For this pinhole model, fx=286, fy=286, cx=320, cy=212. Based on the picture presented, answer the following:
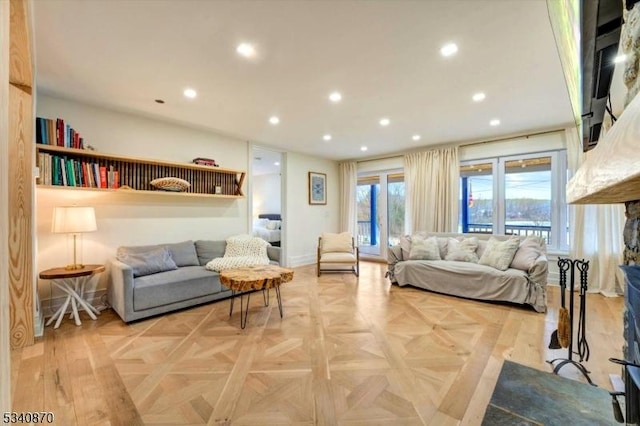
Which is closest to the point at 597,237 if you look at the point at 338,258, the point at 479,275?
the point at 479,275

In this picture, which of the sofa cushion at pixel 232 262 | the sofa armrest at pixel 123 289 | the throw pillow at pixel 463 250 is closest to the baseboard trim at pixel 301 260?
the sofa cushion at pixel 232 262

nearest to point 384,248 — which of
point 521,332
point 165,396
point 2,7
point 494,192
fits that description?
point 494,192

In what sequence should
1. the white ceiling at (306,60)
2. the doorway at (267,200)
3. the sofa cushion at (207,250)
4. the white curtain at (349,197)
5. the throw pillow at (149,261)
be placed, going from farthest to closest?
the doorway at (267,200)
the white curtain at (349,197)
the sofa cushion at (207,250)
the throw pillow at (149,261)
the white ceiling at (306,60)

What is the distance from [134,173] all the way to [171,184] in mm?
434

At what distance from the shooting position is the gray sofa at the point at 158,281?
9.62 ft

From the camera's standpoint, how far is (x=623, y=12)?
3.42ft

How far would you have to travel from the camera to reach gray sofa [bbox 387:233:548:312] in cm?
335

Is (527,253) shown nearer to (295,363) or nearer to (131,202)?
(295,363)

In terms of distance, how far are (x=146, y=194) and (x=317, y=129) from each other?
101 inches

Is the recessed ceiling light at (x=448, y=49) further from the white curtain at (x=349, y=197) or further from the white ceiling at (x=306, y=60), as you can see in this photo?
the white curtain at (x=349, y=197)

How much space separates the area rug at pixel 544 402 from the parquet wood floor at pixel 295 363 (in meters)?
0.15

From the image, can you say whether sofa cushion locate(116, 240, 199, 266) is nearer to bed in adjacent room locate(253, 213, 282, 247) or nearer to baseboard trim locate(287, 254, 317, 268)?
baseboard trim locate(287, 254, 317, 268)

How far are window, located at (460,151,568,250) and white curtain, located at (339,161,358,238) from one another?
2.32m

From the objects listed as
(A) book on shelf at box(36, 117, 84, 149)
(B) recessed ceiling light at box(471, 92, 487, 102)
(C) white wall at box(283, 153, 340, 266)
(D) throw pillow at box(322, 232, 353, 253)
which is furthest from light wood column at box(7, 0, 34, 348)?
(B) recessed ceiling light at box(471, 92, 487, 102)
